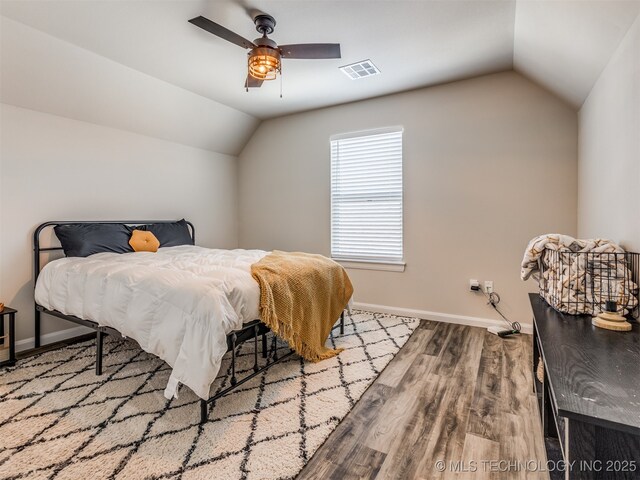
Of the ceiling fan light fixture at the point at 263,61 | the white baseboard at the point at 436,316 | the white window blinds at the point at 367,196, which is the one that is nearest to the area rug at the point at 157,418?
the white baseboard at the point at 436,316

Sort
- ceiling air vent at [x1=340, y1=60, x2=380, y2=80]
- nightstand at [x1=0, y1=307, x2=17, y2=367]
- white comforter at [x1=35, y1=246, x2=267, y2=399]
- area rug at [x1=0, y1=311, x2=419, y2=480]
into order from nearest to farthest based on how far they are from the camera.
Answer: area rug at [x1=0, y1=311, x2=419, y2=480] < white comforter at [x1=35, y1=246, x2=267, y2=399] < nightstand at [x1=0, y1=307, x2=17, y2=367] < ceiling air vent at [x1=340, y1=60, x2=380, y2=80]

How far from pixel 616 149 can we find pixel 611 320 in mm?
1070

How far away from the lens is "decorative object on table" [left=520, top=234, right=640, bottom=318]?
1559 mm

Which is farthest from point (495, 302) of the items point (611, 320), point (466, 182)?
point (611, 320)

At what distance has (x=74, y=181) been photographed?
327 centimetres

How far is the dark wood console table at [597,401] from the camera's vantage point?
0.80 meters

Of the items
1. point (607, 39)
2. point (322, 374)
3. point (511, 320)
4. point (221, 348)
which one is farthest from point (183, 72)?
point (511, 320)

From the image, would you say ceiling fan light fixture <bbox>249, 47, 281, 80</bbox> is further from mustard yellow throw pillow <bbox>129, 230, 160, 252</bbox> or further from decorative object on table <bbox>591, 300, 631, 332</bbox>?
decorative object on table <bbox>591, 300, 631, 332</bbox>

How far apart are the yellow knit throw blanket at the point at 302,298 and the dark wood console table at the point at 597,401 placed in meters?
1.47

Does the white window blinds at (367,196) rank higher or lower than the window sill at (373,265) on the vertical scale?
higher

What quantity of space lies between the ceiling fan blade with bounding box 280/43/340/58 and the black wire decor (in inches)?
74.4

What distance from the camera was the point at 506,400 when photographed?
2086mm

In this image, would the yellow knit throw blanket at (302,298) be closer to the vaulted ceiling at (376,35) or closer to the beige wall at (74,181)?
the vaulted ceiling at (376,35)

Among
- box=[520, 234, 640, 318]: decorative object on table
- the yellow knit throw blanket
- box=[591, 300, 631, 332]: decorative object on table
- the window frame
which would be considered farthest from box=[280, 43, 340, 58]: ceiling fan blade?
box=[591, 300, 631, 332]: decorative object on table
